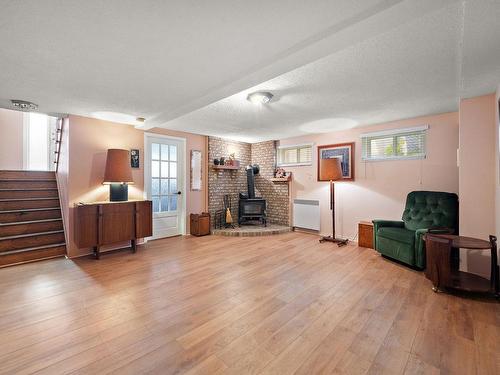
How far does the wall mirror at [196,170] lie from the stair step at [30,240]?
2.51m

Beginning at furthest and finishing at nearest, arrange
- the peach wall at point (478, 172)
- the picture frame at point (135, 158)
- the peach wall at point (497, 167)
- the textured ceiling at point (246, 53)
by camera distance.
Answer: the picture frame at point (135, 158), the peach wall at point (478, 172), the peach wall at point (497, 167), the textured ceiling at point (246, 53)

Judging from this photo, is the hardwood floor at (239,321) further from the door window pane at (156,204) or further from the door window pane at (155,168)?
the door window pane at (155,168)

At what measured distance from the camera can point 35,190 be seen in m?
4.21

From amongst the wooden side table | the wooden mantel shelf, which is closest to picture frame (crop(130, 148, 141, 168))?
the wooden mantel shelf

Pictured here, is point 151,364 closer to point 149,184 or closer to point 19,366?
point 19,366

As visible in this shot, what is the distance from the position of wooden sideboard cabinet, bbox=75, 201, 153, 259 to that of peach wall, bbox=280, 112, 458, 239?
3.44m

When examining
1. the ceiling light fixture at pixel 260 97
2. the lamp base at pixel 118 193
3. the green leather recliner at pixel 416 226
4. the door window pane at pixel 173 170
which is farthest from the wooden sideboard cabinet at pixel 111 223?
the green leather recliner at pixel 416 226

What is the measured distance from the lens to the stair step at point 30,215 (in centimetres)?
367

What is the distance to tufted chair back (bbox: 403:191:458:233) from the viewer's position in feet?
10.9

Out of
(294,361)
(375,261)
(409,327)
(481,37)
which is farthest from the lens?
(375,261)

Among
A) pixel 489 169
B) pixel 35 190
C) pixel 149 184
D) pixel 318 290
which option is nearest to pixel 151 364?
pixel 318 290

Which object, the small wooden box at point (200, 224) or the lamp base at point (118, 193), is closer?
the lamp base at point (118, 193)

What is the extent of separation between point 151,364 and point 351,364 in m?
1.31

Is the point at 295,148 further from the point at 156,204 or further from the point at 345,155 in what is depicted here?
the point at 156,204
